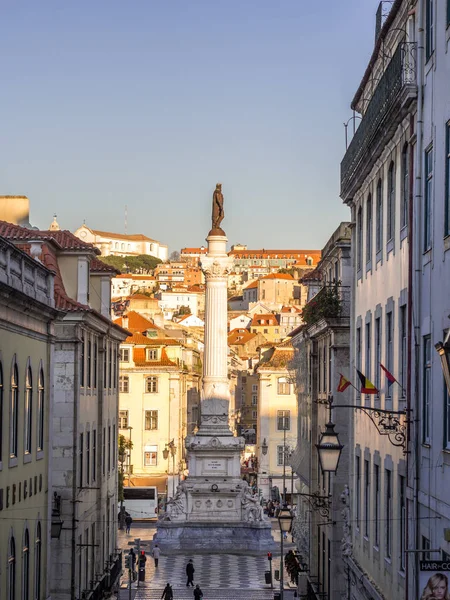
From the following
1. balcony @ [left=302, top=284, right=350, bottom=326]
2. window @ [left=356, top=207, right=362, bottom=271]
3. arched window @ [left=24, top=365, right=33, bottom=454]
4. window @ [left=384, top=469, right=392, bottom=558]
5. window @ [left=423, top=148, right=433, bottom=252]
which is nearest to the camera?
window @ [left=423, top=148, right=433, bottom=252]

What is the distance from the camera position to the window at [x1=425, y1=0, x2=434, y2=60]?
685 inches

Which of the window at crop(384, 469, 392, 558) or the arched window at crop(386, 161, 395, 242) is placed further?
the arched window at crop(386, 161, 395, 242)

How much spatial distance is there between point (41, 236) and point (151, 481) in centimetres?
5247

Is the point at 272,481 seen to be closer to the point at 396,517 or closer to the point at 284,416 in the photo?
the point at 284,416

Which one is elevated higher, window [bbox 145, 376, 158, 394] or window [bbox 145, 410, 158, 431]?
window [bbox 145, 376, 158, 394]

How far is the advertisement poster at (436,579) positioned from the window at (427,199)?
5.01m

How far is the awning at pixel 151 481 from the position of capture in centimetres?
8788

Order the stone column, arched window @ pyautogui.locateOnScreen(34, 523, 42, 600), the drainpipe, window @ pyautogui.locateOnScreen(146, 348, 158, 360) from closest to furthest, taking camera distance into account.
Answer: the drainpipe, arched window @ pyautogui.locateOnScreen(34, 523, 42, 600), the stone column, window @ pyautogui.locateOnScreen(146, 348, 158, 360)

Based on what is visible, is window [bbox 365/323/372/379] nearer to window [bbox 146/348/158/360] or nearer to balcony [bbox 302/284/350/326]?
balcony [bbox 302/284/350/326]

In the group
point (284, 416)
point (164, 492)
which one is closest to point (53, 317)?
point (164, 492)

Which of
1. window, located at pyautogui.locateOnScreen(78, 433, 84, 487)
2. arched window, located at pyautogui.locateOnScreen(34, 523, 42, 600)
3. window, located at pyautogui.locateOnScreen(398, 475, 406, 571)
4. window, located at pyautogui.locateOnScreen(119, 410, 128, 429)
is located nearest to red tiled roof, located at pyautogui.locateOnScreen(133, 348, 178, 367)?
window, located at pyautogui.locateOnScreen(119, 410, 128, 429)

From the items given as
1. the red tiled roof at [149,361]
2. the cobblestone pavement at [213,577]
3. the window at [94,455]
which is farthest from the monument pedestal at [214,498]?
the red tiled roof at [149,361]

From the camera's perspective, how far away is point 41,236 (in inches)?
1475

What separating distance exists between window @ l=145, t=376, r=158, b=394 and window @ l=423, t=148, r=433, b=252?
72887 mm
